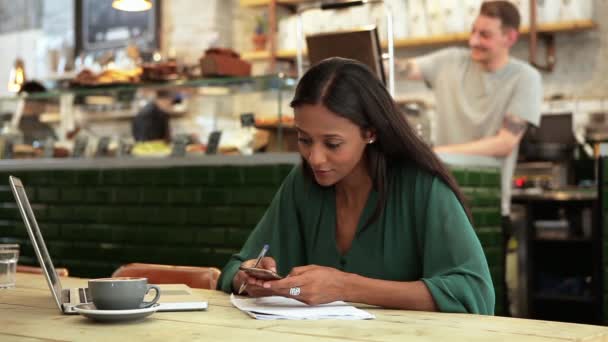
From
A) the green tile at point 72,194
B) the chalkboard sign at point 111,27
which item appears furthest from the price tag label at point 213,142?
the chalkboard sign at point 111,27

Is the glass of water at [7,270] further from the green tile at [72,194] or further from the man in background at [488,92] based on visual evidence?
the green tile at [72,194]

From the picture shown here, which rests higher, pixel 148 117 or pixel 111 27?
pixel 111 27

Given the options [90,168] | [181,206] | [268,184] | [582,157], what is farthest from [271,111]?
[582,157]

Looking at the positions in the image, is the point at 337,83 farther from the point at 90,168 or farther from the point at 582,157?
the point at 582,157

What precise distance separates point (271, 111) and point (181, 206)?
701mm

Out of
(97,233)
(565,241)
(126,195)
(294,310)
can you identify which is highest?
(294,310)

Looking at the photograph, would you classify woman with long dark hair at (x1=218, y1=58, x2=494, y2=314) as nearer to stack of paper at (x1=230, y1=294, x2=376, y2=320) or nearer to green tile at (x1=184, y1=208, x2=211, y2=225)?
stack of paper at (x1=230, y1=294, x2=376, y2=320)

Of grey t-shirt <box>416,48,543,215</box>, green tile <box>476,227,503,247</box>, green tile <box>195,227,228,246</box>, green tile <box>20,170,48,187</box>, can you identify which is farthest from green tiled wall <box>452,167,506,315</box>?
green tile <box>20,170,48,187</box>

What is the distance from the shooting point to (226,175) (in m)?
3.96

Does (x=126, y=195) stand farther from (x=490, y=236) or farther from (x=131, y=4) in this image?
(x=490, y=236)

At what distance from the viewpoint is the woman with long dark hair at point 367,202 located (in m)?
1.82

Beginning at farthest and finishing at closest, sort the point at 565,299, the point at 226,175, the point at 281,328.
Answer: the point at 565,299 → the point at 226,175 → the point at 281,328

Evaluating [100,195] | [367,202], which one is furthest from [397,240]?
[100,195]

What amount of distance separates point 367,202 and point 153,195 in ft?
7.76
